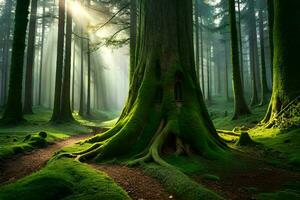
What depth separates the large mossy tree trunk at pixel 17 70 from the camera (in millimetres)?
14609

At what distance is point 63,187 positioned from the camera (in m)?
4.09

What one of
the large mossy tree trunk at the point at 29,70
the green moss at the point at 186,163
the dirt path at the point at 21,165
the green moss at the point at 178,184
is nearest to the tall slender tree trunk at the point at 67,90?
the large mossy tree trunk at the point at 29,70

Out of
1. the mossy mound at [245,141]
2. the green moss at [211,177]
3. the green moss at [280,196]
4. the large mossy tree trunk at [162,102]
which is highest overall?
the large mossy tree trunk at [162,102]

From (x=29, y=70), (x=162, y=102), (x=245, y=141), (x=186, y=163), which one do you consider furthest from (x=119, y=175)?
(x=29, y=70)

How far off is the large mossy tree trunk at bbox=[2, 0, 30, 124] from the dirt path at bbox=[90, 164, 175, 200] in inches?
416

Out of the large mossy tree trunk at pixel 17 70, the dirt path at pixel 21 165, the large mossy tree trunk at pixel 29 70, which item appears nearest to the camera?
the dirt path at pixel 21 165

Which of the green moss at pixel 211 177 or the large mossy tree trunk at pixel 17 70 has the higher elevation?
the large mossy tree trunk at pixel 17 70

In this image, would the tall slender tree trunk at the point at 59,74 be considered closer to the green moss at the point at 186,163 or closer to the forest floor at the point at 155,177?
the forest floor at the point at 155,177

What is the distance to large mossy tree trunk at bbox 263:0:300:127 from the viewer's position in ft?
31.8

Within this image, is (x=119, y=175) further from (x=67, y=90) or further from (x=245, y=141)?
(x=67, y=90)

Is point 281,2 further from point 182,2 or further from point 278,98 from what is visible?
point 182,2

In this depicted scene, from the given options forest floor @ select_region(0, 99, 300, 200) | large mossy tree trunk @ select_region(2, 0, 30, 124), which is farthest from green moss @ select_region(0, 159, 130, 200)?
large mossy tree trunk @ select_region(2, 0, 30, 124)

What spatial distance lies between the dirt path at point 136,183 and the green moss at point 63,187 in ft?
1.33

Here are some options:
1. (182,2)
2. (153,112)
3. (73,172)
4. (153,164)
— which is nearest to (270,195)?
(153,164)
